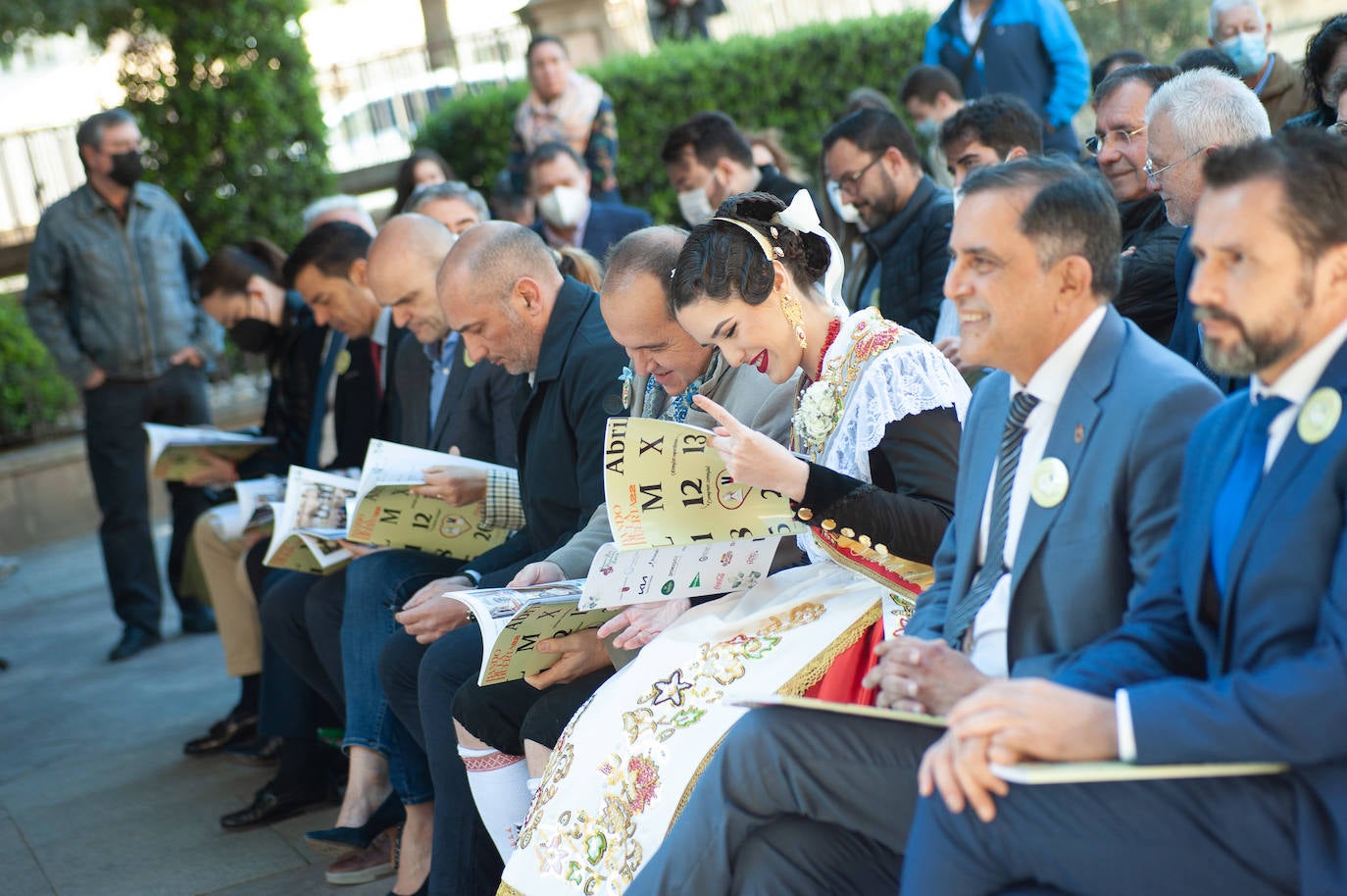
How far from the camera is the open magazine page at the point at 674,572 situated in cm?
277

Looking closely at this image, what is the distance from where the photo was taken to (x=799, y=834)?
2162 millimetres

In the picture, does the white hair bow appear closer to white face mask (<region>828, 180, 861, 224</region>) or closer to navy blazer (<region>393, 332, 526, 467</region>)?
navy blazer (<region>393, 332, 526, 467</region>)

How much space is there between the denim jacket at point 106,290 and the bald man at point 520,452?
375cm

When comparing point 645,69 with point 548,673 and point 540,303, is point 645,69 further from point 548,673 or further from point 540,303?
point 548,673

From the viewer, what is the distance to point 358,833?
393cm

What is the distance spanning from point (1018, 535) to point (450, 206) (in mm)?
3992

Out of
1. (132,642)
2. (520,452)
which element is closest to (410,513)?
(520,452)

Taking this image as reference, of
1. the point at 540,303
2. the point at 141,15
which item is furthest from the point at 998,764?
the point at 141,15

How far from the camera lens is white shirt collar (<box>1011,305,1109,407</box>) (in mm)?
2131

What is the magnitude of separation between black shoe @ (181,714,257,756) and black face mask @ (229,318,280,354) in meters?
1.52

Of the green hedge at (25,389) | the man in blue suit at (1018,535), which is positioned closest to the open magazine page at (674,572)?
the man in blue suit at (1018,535)

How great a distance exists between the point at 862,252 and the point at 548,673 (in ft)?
8.99

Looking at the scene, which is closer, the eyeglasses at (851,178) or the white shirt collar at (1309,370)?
the white shirt collar at (1309,370)

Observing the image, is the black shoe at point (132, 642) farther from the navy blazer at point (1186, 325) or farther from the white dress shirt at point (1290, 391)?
the white dress shirt at point (1290, 391)
